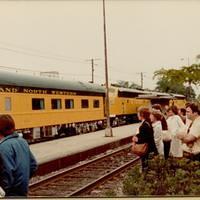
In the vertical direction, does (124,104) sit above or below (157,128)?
above

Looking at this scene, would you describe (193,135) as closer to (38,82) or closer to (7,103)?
(7,103)

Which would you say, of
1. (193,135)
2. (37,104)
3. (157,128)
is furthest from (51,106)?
(193,135)

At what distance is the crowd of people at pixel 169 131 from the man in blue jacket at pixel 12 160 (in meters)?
Result: 1.74

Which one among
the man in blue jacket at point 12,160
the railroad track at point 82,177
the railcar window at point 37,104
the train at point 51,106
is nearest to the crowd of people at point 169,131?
the railroad track at point 82,177

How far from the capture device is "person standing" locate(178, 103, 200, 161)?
15.1ft

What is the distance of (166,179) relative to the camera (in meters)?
4.45

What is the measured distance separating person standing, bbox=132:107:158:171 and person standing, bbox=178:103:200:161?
12.0 inches

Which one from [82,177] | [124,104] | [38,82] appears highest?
[38,82]

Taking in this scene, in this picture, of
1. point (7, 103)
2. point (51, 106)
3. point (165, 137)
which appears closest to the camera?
point (165, 137)

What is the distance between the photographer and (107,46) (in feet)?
15.7

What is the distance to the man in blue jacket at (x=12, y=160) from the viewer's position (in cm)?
331

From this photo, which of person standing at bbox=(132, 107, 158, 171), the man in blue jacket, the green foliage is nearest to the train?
person standing at bbox=(132, 107, 158, 171)

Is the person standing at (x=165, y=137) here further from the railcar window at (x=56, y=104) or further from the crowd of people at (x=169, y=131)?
the railcar window at (x=56, y=104)

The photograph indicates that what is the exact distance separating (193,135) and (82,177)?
2889 mm
